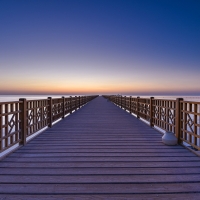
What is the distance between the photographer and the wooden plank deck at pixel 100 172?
270 centimetres

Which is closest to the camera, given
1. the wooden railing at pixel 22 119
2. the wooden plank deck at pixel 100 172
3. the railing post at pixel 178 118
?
the wooden plank deck at pixel 100 172

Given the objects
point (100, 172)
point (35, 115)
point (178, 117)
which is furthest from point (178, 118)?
point (35, 115)

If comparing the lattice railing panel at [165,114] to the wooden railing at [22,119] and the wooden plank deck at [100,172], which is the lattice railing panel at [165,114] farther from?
the wooden railing at [22,119]

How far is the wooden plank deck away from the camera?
8.86ft

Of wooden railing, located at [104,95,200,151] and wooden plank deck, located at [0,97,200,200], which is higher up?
wooden railing, located at [104,95,200,151]

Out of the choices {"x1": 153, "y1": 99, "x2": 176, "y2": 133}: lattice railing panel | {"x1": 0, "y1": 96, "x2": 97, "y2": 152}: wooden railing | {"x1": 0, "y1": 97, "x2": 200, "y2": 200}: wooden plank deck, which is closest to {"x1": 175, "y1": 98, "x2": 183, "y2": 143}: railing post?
{"x1": 153, "y1": 99, "x2": 176, "y2": 133}: lattice railing panel

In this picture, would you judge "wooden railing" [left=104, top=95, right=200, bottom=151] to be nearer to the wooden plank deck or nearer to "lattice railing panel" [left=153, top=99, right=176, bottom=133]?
"lattice railing panel" [left=153, top=99, right=176, bottom=133]

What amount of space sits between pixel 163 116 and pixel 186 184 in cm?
399

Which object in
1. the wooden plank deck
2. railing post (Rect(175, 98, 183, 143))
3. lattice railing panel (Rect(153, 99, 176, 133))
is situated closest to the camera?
the wooden plank deck

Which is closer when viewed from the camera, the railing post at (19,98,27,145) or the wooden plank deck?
the wooden plank deck

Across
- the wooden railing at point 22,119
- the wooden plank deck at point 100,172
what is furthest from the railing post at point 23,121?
the wooden plank deck at point 100,172

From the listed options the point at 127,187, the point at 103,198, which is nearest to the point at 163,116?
the point at 127,187

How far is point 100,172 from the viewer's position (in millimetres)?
3359

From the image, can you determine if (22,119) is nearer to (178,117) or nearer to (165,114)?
(178,117)
